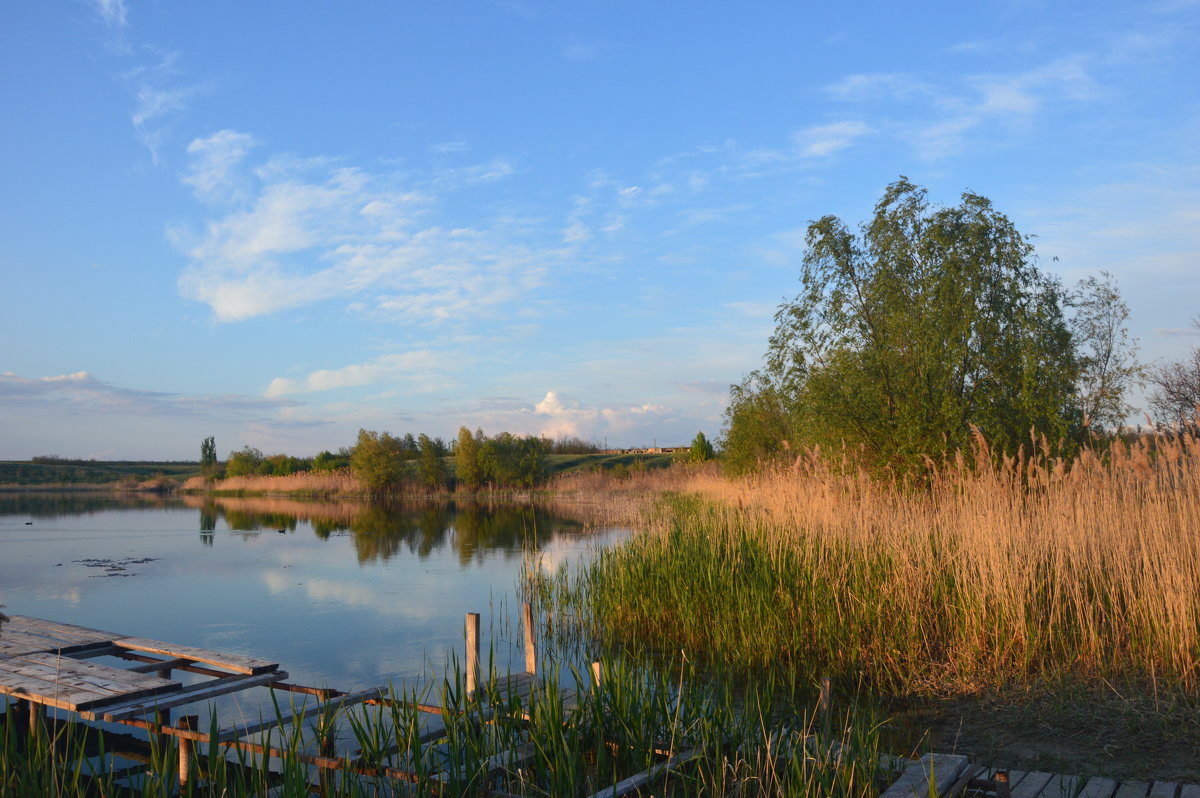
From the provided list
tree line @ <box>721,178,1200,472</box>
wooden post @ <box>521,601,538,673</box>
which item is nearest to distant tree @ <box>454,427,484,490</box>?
tree line @ <box>721,178,1200,472</box>

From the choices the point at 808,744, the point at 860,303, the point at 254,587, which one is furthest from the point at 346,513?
the point at 808,744

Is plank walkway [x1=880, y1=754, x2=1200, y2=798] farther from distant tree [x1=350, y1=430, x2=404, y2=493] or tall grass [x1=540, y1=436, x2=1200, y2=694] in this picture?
distant tree [x1=350, y1=430, x2=404, y2=493]

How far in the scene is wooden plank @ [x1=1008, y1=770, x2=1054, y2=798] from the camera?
3.95 m

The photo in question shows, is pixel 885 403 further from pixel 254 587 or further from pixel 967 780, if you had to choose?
pixel 254 587

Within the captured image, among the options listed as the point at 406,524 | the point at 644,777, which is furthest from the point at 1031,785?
the point at 406,524

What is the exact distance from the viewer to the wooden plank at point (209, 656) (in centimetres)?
607

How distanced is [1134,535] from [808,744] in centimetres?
380

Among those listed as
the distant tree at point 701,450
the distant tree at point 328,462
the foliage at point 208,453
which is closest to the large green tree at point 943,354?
the distant tree at point 701,450

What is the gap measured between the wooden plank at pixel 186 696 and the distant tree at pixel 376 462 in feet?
127

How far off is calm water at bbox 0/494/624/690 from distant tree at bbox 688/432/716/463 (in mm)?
14138

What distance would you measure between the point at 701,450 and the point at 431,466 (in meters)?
14.9

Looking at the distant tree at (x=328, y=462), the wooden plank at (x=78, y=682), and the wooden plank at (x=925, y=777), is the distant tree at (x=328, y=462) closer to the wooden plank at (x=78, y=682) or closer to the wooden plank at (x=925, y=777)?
the wooden plank at (x=78, y=682)

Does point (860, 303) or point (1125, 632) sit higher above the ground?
point (860, 303)

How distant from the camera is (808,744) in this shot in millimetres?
4488
